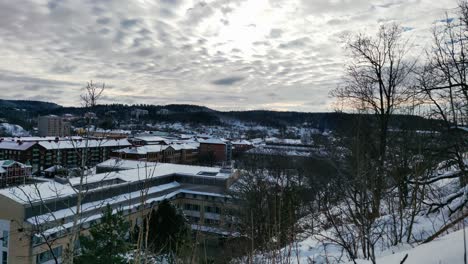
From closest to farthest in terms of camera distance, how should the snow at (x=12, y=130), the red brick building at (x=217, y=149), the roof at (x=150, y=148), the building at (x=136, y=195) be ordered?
1. the building at (x=136, y=195)
2. the roof at (x=150, y=148)
3. the red brick building at (x=217, y=149)
4. the snow at (x=12, y=130)

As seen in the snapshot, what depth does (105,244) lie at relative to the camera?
845 cm

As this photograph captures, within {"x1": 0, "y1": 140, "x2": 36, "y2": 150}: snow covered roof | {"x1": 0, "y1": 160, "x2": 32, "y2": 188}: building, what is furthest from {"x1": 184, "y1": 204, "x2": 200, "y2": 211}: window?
{"x1": 0, "y1": 140, "x2": 36, "y2": 150}: snow covered roof

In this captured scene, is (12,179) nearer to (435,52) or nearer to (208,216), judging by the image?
(208,216)

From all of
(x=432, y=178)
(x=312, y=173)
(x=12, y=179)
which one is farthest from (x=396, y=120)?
(x=12, y=179)

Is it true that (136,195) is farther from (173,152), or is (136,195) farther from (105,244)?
(173,152)

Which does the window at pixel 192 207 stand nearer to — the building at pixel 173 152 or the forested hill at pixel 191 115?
the building at pixel 173 152

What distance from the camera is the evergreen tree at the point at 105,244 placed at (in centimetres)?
795

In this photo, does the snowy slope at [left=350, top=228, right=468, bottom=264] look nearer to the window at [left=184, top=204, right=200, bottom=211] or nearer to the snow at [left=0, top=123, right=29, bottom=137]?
the window at [left=184, top=204, right=200, bottom=211]

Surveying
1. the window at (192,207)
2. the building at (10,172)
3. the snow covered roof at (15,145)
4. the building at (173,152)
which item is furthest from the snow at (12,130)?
the window at (192,207)

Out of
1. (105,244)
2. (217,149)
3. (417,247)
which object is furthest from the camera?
(217,149)

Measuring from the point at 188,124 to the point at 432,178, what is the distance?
133947 millimetres

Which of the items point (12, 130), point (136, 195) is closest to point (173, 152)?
point (136, 195)

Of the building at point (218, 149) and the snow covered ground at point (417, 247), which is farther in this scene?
the building at point (218, 149)

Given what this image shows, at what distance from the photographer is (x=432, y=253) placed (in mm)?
2385
